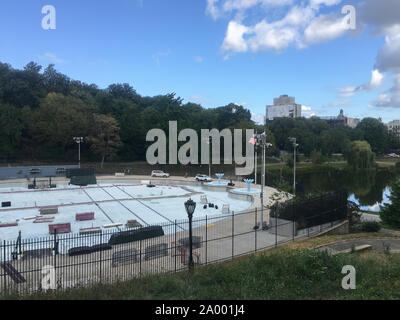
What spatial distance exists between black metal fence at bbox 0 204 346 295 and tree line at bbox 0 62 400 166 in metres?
46.3

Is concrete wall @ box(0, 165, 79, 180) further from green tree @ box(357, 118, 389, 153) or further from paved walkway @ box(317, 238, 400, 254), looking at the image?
green tree @ box(357, 118, 389, 153)

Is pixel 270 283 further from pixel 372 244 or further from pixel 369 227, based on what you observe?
pixel 369 227

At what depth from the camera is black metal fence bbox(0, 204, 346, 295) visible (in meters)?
10.9

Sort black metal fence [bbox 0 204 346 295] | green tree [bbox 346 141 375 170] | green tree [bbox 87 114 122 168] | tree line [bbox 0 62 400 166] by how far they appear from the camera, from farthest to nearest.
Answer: green tree [bbox 346 141 375 170] → tree line [bbox 0 62 400 166] → green tree [bbox 87 114 122 168] → black metal fence [bbox 0 204 346 295]

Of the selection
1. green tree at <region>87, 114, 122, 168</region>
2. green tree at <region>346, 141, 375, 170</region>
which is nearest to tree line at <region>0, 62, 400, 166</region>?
green tree at <region>87, 114, 122, 168</region>

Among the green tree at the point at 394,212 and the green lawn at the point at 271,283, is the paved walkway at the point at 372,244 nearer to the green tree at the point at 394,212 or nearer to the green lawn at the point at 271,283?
the green lawn at the point at 271,283

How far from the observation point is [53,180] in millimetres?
44281

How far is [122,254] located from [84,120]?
55.2 m

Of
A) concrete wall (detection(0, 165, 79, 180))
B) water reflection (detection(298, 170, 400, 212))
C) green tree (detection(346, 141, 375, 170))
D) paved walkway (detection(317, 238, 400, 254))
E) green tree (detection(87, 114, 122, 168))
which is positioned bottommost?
water reflection (detection(298, 170, 400, 212))

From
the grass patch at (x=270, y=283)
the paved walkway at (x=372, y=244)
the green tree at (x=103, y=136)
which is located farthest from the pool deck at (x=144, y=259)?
the green tree at (x=103, y=136)

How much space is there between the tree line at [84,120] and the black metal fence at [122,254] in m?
46.3

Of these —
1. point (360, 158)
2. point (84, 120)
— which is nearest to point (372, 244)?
point (84, 120)

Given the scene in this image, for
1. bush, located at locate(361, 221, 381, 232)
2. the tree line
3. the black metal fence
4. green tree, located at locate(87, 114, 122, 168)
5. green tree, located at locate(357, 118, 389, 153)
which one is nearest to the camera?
the black metal fence
